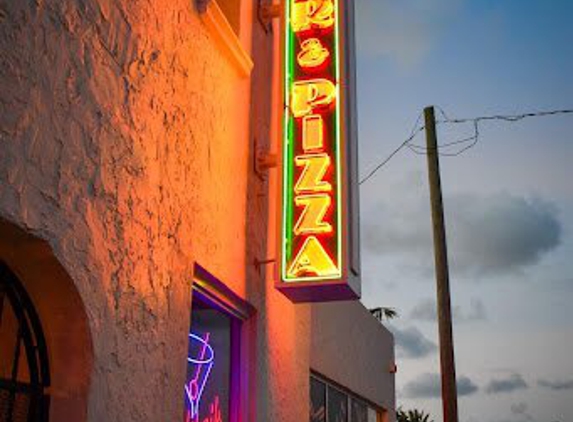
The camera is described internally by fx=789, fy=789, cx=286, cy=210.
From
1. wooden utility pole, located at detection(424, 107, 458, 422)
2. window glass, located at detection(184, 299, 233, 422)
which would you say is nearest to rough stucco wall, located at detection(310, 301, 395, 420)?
wooden utility pole, located at detection(424, 107, 458, 422)

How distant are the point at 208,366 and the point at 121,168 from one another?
238 centimetres

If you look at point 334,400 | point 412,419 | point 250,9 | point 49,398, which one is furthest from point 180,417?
point 412,419

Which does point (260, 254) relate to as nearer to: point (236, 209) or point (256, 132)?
point (236, 209)

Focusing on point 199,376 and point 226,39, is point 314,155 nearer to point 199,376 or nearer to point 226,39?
point 226,39

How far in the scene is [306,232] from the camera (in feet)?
22.6

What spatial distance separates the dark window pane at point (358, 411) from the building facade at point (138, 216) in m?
4.19

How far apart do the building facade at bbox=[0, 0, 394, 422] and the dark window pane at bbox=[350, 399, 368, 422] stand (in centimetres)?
419

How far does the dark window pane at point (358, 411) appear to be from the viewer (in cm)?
1237

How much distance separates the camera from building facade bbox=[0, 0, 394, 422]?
13.3 feet

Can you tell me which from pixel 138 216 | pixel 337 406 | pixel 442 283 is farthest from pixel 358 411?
pixel 138 216

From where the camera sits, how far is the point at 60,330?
431cm

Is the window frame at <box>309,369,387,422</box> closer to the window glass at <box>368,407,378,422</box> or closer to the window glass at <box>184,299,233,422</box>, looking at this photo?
the window glass at <box>368,407,378,422</box>

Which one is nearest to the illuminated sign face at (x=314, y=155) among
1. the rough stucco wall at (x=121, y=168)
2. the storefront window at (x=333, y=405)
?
the rough stucco wall at (x=121, y=168)

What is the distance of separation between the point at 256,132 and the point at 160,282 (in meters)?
2.95
